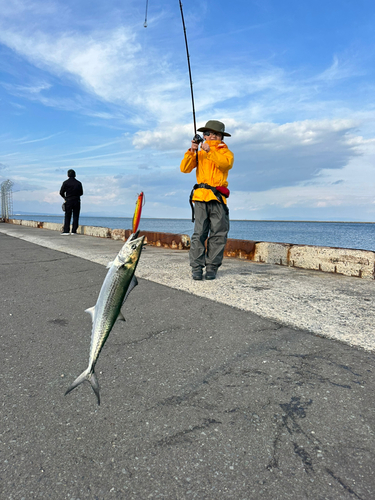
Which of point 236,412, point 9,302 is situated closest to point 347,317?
point 236,412

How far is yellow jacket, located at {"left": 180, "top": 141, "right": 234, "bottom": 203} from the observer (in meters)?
4.07

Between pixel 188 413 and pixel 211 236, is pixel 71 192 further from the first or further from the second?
pixel 188 413

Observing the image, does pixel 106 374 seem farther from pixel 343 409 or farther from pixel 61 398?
pixel 343 409

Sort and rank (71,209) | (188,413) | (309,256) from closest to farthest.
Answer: (188,413)
(309,256)
(71,209)

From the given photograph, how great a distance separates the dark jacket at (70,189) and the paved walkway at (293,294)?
6977 millimetres

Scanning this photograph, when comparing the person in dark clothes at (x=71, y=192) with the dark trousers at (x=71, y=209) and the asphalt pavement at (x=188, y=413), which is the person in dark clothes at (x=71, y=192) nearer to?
the dark trousers at (x=71, y=209)

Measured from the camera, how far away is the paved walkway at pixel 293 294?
2686 mm

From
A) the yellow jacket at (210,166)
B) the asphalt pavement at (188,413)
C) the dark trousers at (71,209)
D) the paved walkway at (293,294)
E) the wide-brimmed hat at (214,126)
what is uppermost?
the wide-brimmed hat at (214,126)

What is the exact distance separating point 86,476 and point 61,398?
22.2 inches

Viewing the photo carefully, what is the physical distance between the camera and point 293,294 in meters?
3.54

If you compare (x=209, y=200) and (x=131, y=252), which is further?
(x=209, y=200)

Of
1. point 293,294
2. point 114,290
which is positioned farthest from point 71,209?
point 114,290

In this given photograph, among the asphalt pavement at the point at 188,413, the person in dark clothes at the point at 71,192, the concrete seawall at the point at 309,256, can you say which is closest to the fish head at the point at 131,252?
the asphalt pavement at the point at 188,413

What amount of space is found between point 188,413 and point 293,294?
87.8 inches
